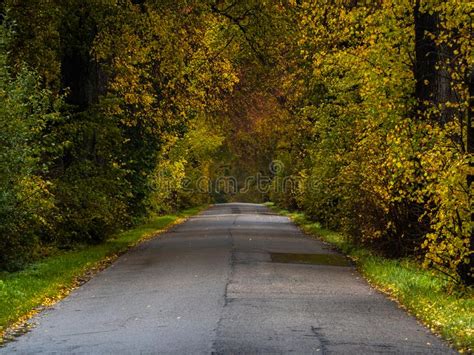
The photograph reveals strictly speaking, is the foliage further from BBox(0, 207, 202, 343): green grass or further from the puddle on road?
the puddle on road

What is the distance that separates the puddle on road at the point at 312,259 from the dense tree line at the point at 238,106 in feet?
3.55

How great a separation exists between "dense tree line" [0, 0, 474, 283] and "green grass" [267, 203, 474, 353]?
1.76 ft

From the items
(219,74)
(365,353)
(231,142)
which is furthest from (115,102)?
(231,142)

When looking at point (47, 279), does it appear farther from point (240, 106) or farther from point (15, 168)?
point (240, 106)

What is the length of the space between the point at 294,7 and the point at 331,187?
21.0 ft

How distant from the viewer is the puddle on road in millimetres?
20031

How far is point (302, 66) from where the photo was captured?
31.2 meters

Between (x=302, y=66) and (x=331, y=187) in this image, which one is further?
(x=302, y=66)

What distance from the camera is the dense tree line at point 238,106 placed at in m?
14.3

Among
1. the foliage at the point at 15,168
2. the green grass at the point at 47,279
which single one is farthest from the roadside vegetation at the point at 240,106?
the green grass at the point at 47,279

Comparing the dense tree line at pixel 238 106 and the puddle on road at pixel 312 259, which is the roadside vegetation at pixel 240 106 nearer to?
the dense tree line at pixel 238 106

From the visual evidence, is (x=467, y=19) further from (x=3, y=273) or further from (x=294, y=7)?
(x=294, y=7)

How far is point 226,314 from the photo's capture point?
11.5 meters

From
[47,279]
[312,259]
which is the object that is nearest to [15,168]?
[47,279]
